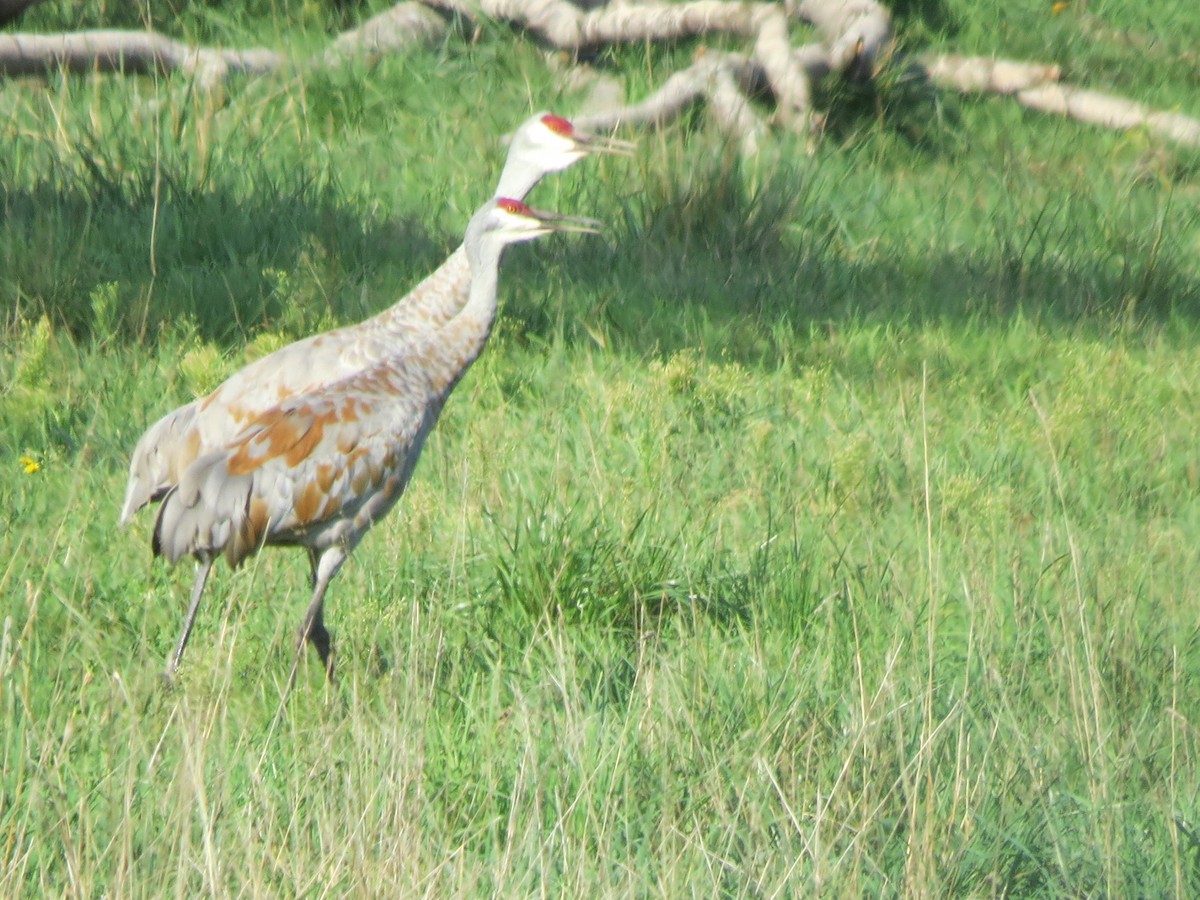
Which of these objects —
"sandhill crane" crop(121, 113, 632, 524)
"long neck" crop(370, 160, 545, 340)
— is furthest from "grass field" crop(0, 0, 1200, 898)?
"long neck" crop(370, 160, 545, 340)

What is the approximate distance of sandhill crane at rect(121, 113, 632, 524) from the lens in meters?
4.38

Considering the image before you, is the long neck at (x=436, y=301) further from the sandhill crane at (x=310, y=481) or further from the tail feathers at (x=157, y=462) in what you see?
the tail feathers at (x=157, y=462)

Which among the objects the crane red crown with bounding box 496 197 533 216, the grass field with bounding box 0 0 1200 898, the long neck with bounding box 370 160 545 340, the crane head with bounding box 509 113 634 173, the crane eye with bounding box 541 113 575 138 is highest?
the crane red crown with bounding box 496 197 533 216

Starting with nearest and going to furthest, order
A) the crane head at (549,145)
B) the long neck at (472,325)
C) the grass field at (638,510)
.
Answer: the grass field at (638,510)
the long neck at (472,325)
the crane head at (549,145)

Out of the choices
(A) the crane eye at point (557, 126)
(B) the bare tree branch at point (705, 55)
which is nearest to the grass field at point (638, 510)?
(B) the bare tree branch at point (705, 55)

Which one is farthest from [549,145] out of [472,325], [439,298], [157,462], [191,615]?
[191,615]

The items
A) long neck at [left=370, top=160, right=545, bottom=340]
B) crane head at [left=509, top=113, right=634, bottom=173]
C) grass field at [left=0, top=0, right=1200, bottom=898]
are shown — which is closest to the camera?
grass field at [left=0, top=0, right=1200, bottom=898]

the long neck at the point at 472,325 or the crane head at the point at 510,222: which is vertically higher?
the crane head at the point at 510,222

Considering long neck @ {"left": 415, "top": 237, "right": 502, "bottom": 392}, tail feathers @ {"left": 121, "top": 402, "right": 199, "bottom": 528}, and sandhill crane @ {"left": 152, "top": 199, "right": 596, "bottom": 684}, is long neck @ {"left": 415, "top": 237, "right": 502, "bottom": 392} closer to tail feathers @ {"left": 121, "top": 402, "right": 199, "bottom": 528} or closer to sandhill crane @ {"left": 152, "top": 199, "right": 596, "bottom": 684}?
sandhill crane @ {"left": 152, "top": 199, "right": 596, "bottom": 684}

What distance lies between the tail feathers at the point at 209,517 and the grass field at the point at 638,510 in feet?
0.63

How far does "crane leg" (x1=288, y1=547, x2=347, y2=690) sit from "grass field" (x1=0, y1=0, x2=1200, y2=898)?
87mm

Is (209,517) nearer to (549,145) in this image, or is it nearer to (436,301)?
(436,301)

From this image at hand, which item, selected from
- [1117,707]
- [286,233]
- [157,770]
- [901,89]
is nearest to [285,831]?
[157,770]

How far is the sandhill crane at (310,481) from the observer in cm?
402
